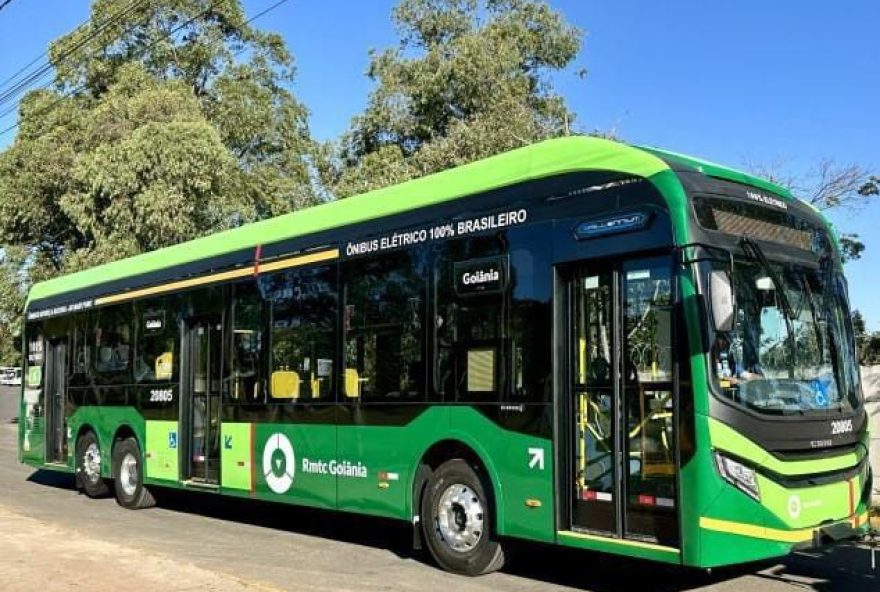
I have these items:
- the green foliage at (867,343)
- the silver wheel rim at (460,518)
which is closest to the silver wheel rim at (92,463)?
the silver wheel rim at (460,518)

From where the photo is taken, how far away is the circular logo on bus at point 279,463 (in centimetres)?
1022

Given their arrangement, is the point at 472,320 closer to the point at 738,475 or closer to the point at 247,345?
the point at 738,475

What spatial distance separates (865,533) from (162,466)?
889 centimetres

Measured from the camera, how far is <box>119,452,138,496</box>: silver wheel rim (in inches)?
524

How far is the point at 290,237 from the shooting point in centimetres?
1058

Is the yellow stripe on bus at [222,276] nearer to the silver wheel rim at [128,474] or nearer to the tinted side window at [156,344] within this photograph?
the tinted side window at [156,344]

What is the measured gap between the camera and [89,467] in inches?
572

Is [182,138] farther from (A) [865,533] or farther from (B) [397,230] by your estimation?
(A) [865,533]

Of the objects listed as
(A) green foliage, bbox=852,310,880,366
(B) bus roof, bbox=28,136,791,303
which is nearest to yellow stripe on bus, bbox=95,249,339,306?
(B) bus roof, bbox=28,136,791,303

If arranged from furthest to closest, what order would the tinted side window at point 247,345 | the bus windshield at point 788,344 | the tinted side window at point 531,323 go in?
1. the tinted side window at point 247,345
2. the tinted side window at point 531,323
3. the bus windshield at point 788,344

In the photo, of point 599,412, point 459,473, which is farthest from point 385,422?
point 599,412

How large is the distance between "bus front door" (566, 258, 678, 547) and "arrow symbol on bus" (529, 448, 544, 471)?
240 millimetres

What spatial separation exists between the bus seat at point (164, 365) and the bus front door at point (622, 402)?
273 inches

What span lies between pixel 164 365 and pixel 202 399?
3.43 feet
